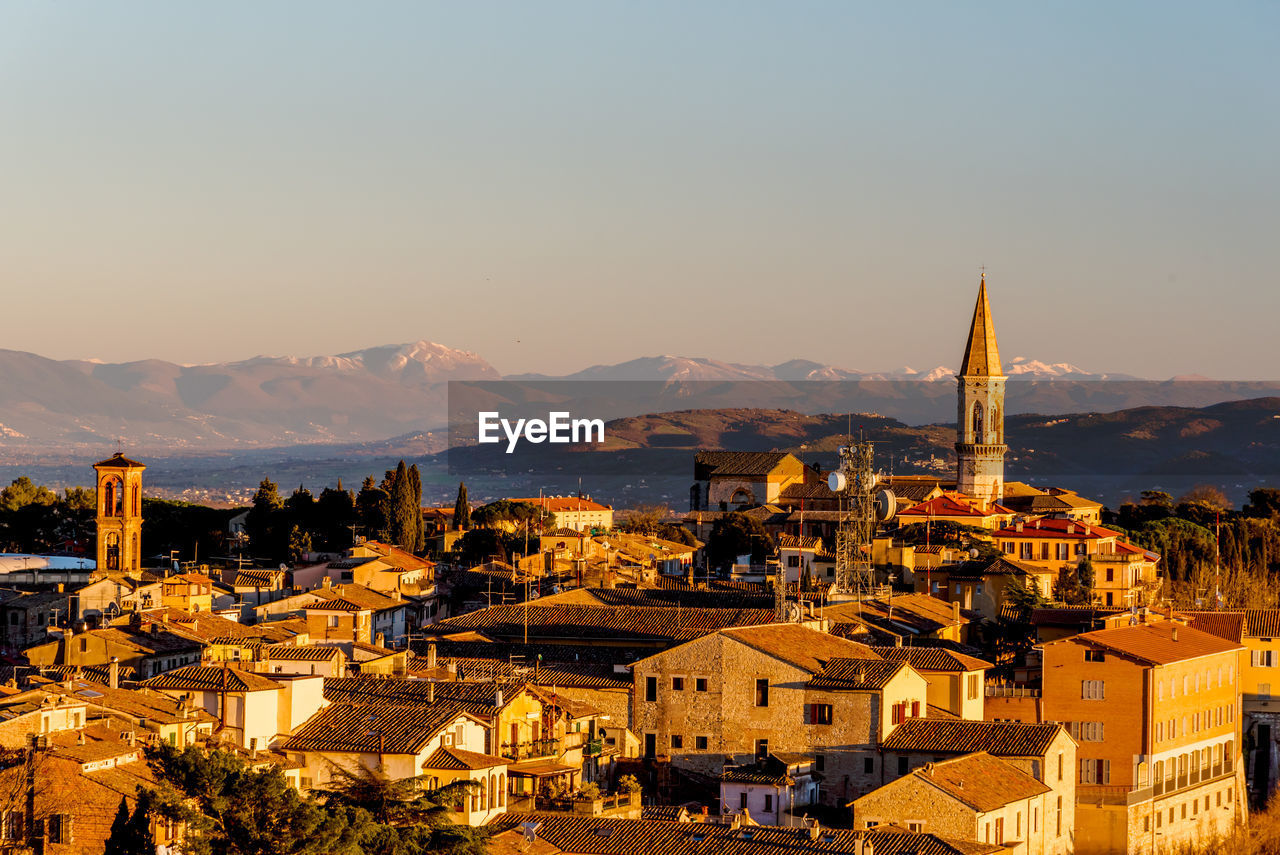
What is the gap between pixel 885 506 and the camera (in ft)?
200

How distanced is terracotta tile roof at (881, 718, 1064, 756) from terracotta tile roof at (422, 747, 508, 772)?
6.67 meters

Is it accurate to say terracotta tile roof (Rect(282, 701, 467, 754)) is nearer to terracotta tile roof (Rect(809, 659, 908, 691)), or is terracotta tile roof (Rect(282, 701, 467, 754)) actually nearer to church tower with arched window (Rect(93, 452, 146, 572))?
terracotta tile roof (Rect(809, 659, 908, 691))

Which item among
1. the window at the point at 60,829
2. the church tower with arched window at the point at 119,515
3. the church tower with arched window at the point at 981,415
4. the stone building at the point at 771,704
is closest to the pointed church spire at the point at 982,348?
the church tower with arched window at the point at 981,415

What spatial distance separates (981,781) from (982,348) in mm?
51818

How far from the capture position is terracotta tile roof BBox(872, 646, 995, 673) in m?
35.2

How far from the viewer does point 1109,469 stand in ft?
563

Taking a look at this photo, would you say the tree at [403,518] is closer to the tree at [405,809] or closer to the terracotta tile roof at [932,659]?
the terracotta tile roof at [932,659]

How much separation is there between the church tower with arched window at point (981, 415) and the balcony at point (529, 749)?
149ft

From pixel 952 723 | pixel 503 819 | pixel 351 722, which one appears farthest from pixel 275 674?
pixel 952 723

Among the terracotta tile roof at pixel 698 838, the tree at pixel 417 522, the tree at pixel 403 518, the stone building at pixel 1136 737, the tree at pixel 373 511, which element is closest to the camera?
the terracotta tile roof at pixel 698 838

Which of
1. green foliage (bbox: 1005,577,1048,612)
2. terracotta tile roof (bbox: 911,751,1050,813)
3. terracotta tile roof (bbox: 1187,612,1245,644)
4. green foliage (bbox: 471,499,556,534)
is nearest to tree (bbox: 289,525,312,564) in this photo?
green foliage (bbox: 471,499,556,534)

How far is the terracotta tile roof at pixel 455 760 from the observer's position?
92.0 feet

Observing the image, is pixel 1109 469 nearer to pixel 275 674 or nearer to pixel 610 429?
pixel 610 429

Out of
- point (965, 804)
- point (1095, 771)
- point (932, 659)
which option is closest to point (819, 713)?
point (932, 659)
